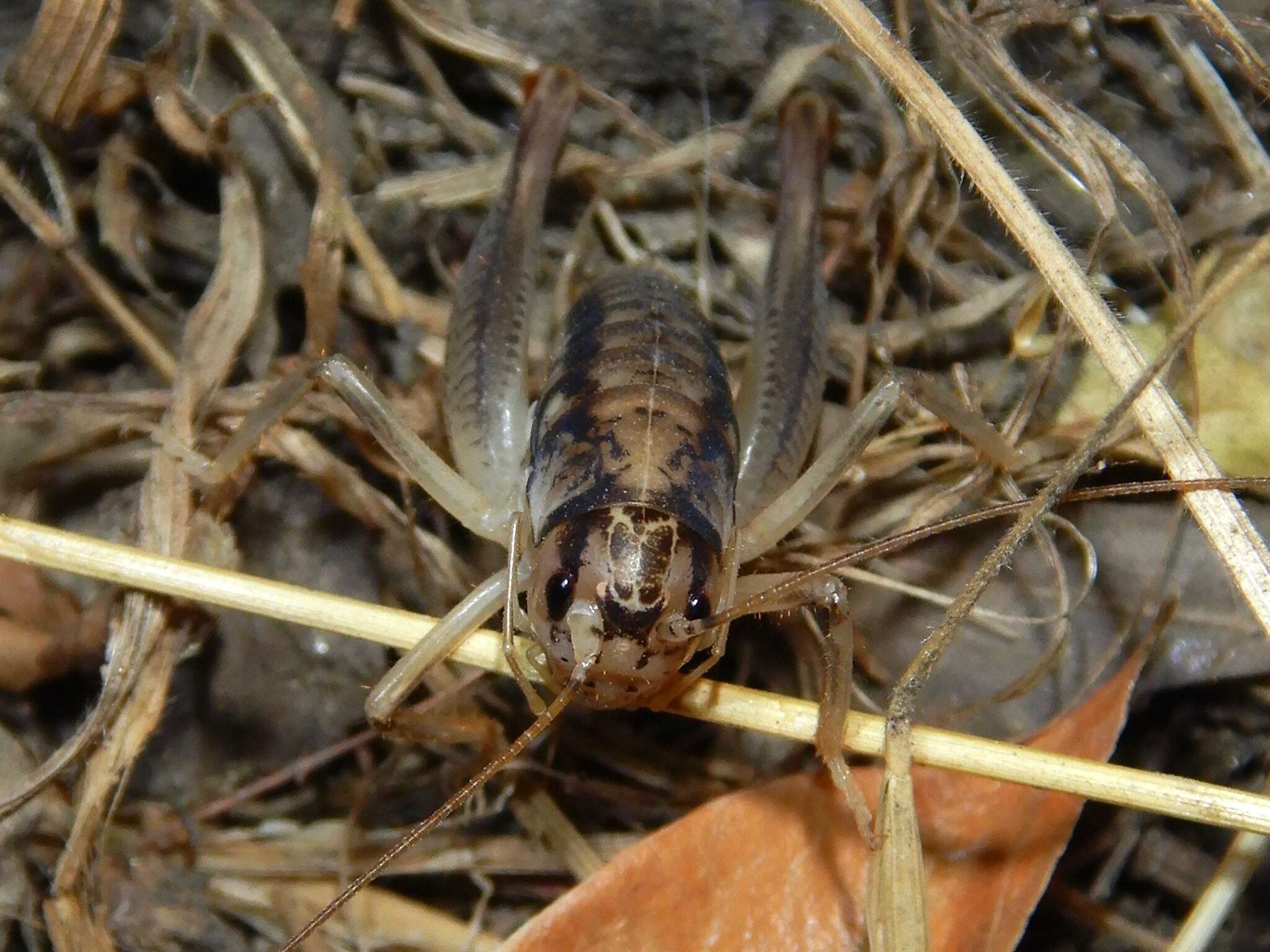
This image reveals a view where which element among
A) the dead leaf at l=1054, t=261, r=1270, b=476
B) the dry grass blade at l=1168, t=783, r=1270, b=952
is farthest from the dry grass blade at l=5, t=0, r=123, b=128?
the dry grass blade at l=1168, t=783, r=1270, b=952

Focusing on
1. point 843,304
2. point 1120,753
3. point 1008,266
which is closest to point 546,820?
point 1120,753

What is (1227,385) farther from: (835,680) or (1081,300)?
(835,680)

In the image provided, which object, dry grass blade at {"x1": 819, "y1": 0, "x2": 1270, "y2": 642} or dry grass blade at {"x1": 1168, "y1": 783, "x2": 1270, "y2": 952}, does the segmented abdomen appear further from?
dry grass blade at {"x1": 1168, "y1": 783, "x2": 1270, "y2": 952}

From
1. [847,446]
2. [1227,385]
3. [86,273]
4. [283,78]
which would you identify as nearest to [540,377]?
[847,446]

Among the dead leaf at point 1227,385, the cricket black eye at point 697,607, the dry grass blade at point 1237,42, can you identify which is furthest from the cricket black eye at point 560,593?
the dry grass blade at point 1237,42

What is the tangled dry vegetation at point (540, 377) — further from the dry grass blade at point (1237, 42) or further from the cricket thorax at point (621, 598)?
the cricket thorax at point (621, 598)

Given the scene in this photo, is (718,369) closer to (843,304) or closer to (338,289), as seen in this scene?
(843,304)
